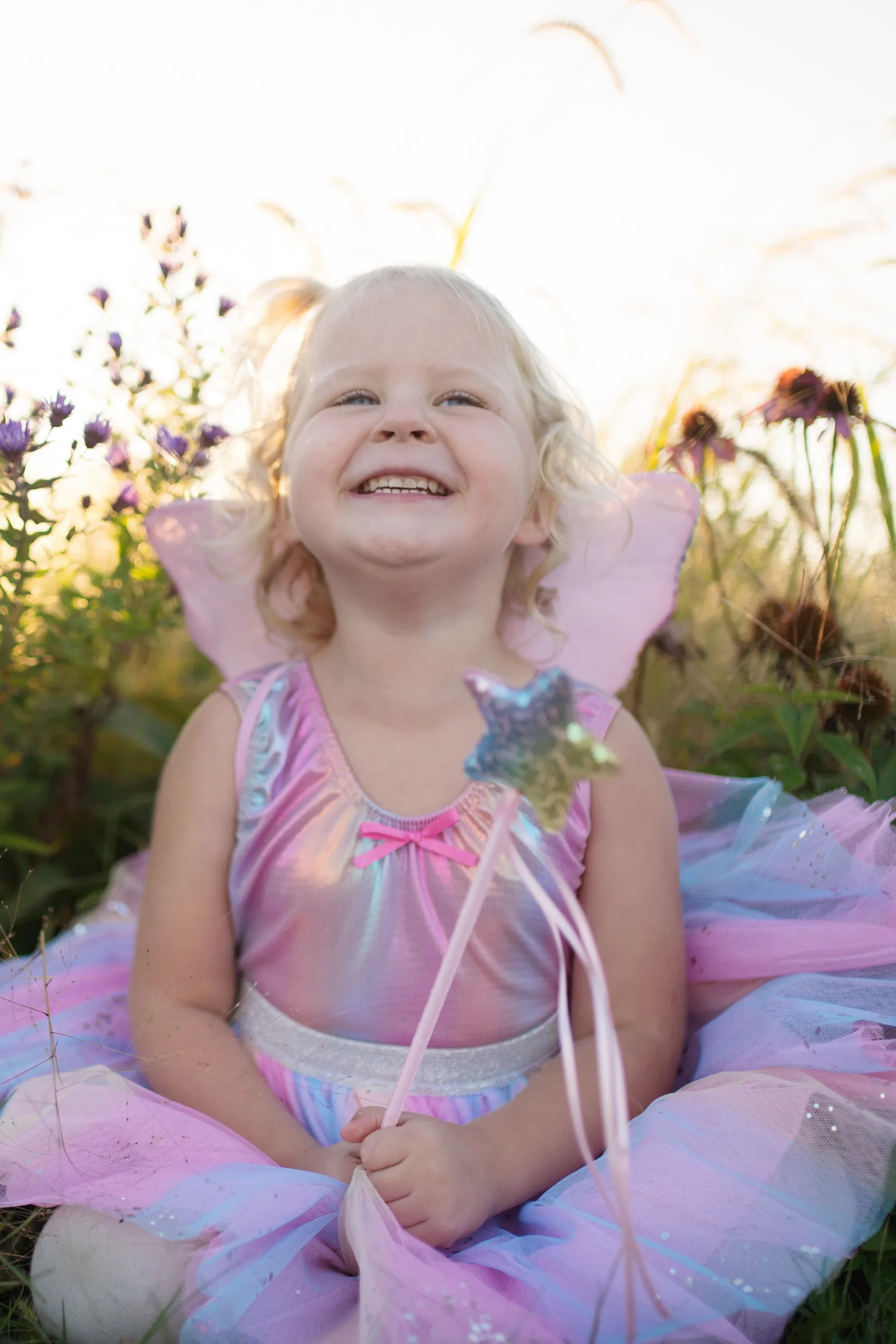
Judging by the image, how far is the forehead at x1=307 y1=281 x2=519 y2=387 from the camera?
1.66 m

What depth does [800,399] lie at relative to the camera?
2148mm

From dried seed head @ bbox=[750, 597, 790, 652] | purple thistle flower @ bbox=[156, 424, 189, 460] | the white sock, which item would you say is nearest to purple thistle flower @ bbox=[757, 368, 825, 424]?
dried seed head @ bbox=[750, 597, 790, 652]

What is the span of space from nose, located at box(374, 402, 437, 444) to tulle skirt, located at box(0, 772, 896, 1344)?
86 centimetres

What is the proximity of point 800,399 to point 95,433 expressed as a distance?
1.30 m

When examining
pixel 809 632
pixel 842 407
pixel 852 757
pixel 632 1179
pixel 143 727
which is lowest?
pixel 632 1179

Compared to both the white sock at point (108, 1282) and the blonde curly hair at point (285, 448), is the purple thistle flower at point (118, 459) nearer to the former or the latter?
the blonde curly hair at point (285, 448)

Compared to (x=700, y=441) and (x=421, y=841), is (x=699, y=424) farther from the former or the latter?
(x=421, y=841)

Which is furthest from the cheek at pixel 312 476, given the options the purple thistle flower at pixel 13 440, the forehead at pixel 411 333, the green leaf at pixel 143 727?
the green leaf at pixel 143 727

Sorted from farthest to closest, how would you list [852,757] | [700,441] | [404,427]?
[700,441] → [852,757] → [404,427]

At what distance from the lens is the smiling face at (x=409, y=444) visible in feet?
5.16

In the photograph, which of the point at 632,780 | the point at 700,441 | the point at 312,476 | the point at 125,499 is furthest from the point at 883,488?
the point at 125,499

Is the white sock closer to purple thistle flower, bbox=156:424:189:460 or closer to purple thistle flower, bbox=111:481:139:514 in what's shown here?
purple thistle flower, bbox=111:481:139:514

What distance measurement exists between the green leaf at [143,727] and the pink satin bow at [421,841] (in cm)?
115

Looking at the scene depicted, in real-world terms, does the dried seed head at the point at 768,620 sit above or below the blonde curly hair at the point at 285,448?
below
